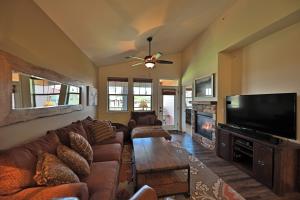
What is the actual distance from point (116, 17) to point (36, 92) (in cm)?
167

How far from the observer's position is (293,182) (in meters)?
2.38

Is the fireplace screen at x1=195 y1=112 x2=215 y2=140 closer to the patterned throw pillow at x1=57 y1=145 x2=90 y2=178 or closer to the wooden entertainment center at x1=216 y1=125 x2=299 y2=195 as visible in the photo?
the wooden entertainment center at x1=216 y1=125 x2=299 y2=195

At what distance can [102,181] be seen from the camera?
1726mm

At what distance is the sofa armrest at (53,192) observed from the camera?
121 centimetres

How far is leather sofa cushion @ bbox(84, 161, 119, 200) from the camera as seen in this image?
1.52 metres

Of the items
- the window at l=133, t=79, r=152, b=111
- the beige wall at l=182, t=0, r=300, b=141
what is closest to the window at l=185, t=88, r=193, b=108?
the beige wall at l=182, t=0, r=300, b=141

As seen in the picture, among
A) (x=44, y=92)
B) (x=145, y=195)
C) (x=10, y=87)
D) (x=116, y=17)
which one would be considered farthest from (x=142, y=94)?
(x=145, y=195)

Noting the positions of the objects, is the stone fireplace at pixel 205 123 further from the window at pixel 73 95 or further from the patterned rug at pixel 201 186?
the window at pixel 73 95

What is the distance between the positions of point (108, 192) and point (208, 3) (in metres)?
3.58

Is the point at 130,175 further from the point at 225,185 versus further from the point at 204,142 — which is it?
the point at 204,142

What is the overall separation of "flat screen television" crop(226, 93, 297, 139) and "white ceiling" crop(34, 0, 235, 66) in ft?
6.93

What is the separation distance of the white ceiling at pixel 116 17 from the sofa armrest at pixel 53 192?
2092 millimetres

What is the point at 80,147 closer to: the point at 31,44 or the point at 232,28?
the point at 31,44

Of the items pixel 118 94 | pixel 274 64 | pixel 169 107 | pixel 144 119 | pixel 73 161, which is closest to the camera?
pixel 73 161
